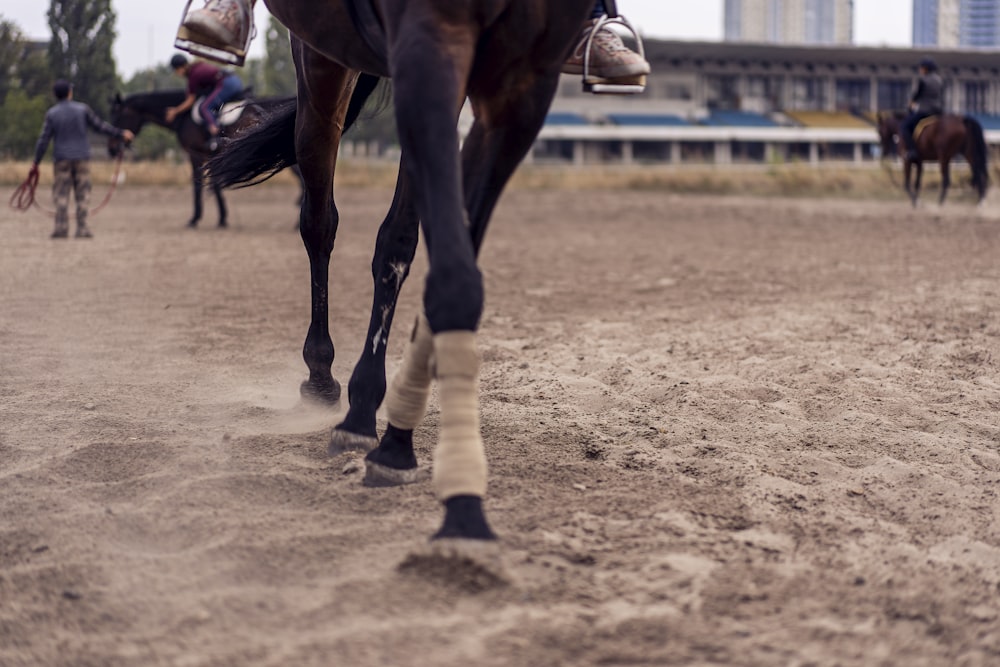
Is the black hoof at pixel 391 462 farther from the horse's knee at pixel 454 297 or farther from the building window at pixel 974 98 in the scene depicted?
the building window at pixel 974 98

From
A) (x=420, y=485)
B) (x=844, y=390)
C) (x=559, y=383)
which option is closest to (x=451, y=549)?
(x=420, y=485)

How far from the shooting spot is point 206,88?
16.2 meters

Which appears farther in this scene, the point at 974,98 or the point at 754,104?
the point at 974,98

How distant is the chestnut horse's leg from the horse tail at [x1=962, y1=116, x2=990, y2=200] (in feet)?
61.3

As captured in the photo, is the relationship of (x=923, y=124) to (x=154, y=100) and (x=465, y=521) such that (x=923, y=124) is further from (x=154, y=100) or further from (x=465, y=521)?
(x=465, y=521)

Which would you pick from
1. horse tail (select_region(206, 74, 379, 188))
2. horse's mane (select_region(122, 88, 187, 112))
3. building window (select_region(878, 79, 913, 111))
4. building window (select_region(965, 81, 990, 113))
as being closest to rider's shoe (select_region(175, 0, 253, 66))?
horse tail (select_region(206, 74, 379, 188))

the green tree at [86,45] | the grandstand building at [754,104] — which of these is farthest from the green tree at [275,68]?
the green tree at [86,45]

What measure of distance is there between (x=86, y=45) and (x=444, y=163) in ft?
109

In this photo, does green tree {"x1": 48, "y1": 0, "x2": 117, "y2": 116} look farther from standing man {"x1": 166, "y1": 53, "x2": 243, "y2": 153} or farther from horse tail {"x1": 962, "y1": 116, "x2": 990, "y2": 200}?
horse tail {"x1": 962, "y1": 116, "x2": 990, "y2": 200}

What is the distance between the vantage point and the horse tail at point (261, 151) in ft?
16.5

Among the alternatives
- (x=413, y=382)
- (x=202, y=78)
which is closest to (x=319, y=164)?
(x=413, y=382)

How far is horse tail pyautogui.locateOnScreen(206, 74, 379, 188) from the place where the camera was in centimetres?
504

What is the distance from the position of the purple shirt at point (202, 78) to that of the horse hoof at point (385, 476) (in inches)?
552

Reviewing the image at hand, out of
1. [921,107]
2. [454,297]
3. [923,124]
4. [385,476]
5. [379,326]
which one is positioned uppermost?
[921,107]
